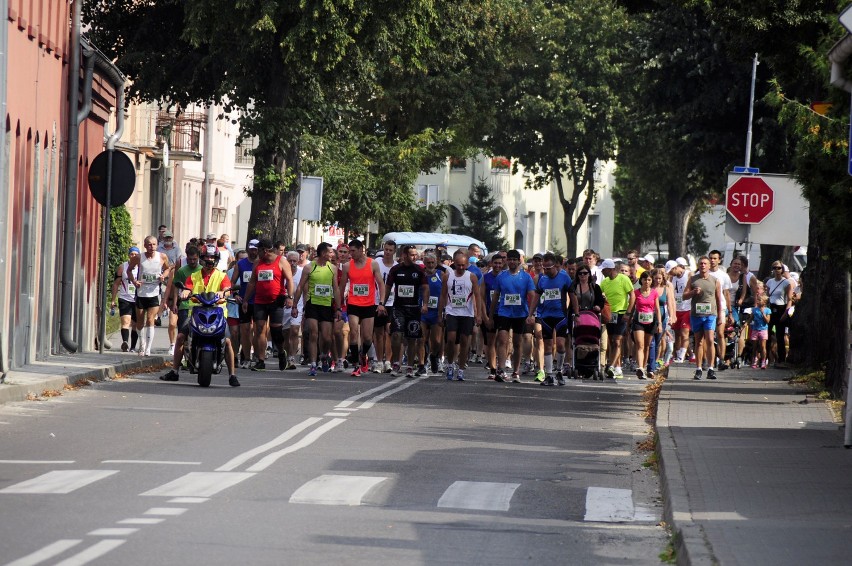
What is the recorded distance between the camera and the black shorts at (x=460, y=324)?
2488 centimetres

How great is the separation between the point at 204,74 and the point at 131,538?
27137 millimetres

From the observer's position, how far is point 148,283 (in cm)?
2575

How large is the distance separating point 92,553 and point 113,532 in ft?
2.31

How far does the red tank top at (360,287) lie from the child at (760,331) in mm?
8119

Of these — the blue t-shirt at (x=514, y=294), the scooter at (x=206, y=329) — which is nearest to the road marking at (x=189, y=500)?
the scooter at (x=206, y=329)

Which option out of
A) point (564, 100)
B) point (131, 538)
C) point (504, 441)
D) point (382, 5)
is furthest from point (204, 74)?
point (564, 100)

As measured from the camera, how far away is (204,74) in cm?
3525

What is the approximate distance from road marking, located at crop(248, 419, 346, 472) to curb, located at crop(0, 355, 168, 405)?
11.4ft

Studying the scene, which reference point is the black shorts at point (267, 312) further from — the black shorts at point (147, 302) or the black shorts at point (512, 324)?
the black shorts at point (512, 324)

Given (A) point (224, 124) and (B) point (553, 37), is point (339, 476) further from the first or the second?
(B) point (553, 37)

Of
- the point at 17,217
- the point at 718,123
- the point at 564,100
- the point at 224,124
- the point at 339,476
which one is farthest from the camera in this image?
the point at 564,100

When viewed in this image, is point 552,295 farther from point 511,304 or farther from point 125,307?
point 125,307

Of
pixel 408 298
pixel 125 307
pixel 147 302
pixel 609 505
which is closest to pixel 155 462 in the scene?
pixel 609 505

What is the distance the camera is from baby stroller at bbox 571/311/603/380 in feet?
81.9
